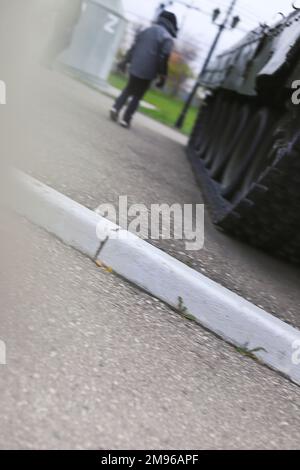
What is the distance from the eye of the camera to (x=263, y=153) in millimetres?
4754

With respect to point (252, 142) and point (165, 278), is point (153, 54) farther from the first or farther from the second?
point (165, 278)

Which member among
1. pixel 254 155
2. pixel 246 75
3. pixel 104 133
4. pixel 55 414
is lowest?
pixel 104 133

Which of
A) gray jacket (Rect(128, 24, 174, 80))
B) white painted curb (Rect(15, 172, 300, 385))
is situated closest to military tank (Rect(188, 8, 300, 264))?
white painted curb (Rect(15, 172, 300, 385))

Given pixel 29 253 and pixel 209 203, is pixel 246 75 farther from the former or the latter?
pixel 29 253

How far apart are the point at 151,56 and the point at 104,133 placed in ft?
6.64

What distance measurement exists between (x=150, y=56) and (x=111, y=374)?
7051 millimetres

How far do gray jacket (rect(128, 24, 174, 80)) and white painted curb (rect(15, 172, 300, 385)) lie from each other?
5.71 m

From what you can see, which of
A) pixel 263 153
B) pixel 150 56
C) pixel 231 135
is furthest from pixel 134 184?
pixel 150 56

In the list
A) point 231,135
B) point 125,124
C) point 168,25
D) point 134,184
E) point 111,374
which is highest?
point 168,25

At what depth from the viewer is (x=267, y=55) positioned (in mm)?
5082

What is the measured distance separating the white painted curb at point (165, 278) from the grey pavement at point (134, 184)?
0.31m

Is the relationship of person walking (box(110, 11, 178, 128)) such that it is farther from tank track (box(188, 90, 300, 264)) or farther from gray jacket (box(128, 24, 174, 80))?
tank track (box(188, 90, 300, 264))

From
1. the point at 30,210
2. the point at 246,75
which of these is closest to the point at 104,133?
the point at 246,75

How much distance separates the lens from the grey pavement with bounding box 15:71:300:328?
333 centimetres
